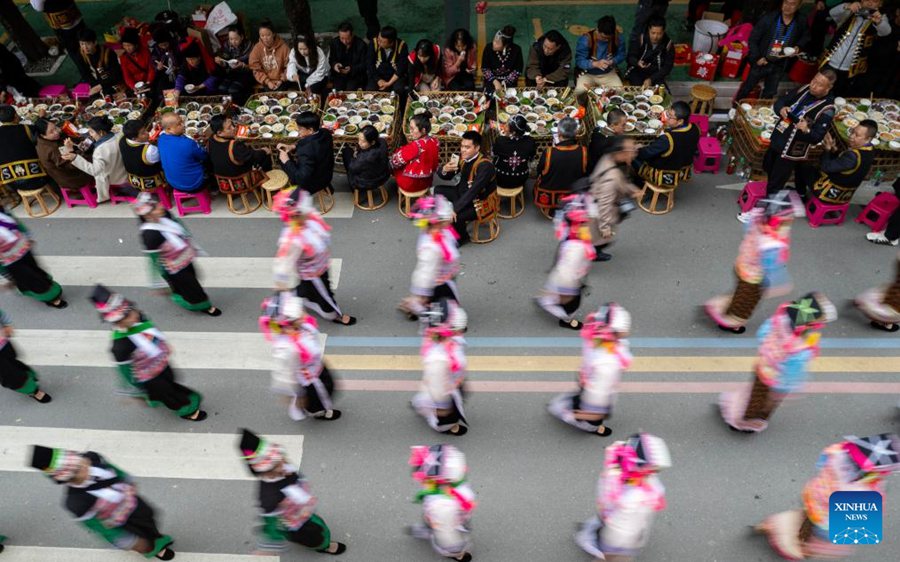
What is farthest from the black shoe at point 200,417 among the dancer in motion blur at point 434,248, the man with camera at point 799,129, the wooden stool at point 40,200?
the man with camera at point 799,129

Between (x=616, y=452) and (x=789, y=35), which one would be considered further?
(x=789, y=35)

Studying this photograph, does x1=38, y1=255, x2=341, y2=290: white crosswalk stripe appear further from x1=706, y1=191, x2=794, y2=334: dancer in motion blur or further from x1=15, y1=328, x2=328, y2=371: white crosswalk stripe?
x1=706, y1=191, x2=794, y2=334: dancer in motion blur

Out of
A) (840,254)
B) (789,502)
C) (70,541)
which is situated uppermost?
(840,254)

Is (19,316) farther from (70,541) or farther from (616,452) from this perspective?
(616,452)

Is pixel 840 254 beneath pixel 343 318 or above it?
above

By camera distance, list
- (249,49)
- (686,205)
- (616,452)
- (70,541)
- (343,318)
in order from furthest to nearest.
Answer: (249,49) → (686,205) → (343,318) → (70,541) → (616,452)

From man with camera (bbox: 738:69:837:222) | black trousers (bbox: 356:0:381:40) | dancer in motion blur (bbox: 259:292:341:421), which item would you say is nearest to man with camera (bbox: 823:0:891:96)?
man with camera (bbox: 738:69:837:222)

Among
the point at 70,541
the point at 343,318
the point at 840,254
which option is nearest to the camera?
the point at 70,541

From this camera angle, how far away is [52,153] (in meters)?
7.93

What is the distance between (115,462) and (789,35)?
9.67 meters

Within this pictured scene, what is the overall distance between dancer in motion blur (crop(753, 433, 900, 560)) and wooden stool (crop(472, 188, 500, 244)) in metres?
4.23

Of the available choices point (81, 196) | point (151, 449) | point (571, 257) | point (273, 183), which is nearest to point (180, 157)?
point (273, 183)

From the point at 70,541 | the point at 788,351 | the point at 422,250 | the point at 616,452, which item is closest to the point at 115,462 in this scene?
the point at 70,541

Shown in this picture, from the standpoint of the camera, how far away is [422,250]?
19.5 ft
